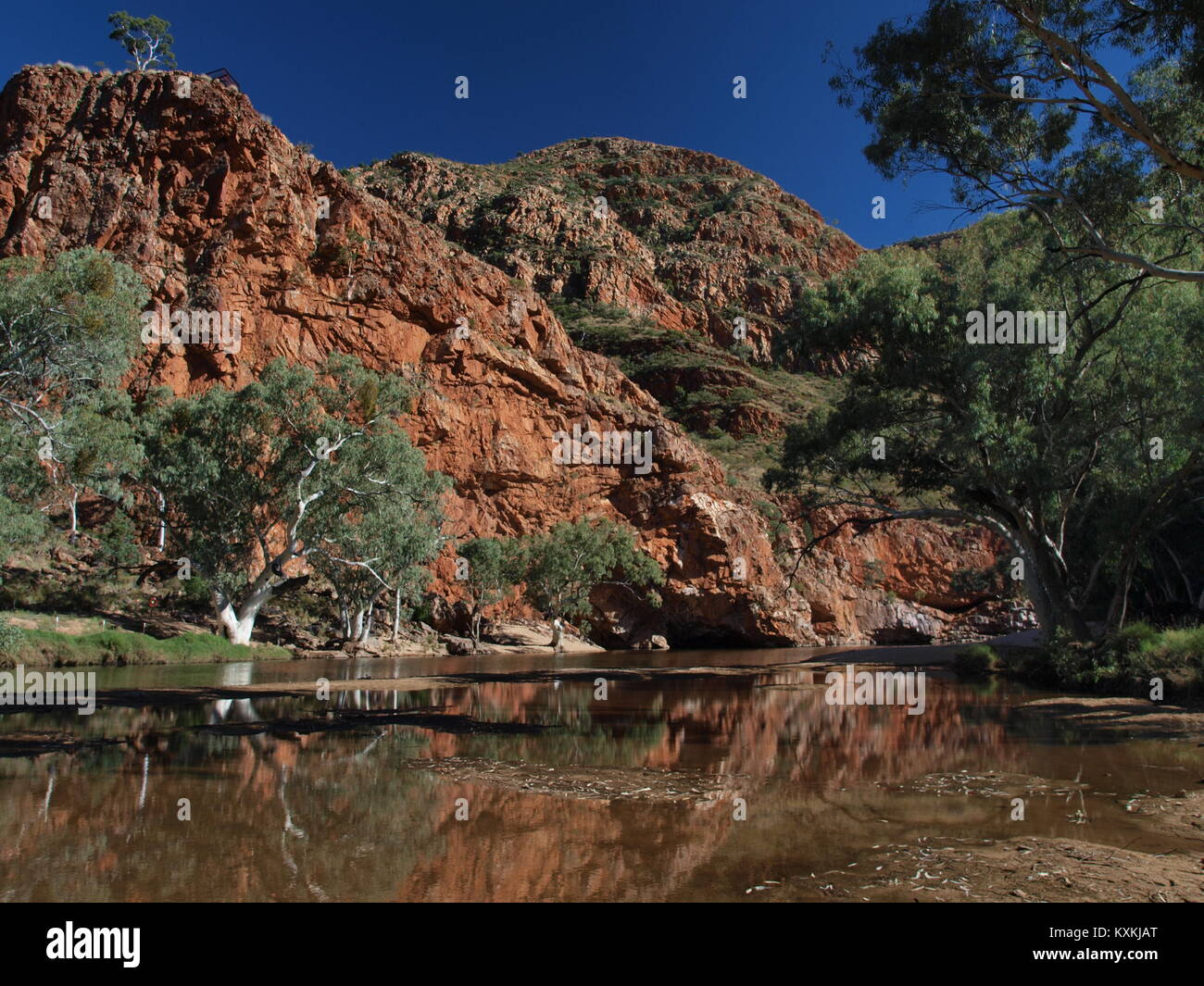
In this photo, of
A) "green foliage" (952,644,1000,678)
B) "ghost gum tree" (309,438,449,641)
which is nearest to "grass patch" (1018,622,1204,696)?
"green foliage" (952,644,1000,678)

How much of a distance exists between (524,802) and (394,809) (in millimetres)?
933

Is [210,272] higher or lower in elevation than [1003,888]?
higher

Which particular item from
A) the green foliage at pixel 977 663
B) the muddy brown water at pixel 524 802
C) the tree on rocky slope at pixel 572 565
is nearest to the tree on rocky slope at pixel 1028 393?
the green foliage at pixel 977 663

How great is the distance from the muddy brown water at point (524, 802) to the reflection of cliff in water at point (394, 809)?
0.07 feet

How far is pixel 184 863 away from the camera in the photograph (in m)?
3.88

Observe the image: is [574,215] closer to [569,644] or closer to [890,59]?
[569,644]

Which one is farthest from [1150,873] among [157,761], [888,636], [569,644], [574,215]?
[574,215]

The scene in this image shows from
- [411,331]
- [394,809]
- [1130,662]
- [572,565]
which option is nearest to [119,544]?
[572,565]

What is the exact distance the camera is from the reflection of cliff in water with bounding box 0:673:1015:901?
3.73 m

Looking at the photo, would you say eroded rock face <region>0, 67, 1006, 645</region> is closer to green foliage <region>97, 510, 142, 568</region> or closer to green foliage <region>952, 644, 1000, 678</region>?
green foliage <region>97, 510, 142, 568</region>

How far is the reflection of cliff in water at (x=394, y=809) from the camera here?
373cm

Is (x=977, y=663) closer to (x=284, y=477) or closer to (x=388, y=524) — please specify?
(x=388, y=524)

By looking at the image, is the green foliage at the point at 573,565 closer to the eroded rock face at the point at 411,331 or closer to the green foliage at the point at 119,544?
the eroded rock face at the point at 411,331
